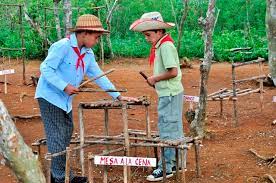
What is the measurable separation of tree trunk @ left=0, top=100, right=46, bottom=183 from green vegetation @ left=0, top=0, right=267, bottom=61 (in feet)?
45.1

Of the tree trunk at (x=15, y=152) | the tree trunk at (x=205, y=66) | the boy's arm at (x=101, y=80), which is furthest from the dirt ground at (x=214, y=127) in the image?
the tree trunk at (x=15, y=152)

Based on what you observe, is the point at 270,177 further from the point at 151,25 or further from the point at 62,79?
the point at 62,79

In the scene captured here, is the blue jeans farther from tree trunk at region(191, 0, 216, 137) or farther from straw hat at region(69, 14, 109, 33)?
tree trunk at region(191, 0, 216, 137)

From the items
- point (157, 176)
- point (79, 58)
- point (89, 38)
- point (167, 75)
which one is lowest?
point (157, 176)

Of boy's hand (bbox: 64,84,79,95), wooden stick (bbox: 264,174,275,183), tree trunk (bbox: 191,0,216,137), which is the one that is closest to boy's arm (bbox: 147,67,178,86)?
boy's hand (bbox: 64,84,79,95)

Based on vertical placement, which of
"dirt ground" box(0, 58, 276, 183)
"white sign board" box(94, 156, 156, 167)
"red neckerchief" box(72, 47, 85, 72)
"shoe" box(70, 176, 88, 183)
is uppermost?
"red neckerchief" box(72, 47, 85, 72)

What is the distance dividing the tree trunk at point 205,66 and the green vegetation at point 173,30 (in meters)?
9.72

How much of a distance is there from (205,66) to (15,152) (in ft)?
13.3

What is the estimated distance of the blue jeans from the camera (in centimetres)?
507

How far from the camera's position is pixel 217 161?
19.3ft

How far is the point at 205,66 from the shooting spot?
651cm

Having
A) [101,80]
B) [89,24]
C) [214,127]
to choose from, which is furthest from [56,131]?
[214,127]

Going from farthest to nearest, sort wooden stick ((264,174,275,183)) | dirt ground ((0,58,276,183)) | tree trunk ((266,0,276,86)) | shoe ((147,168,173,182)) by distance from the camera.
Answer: tree trunk ((266,0,276,86)), dirt ground ((0,58,276,183)), shoe ((147,168,173,182)), wooden stick ((264,174,275,183))

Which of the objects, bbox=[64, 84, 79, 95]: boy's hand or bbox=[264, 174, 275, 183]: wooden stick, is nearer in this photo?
bbox=[64, 84, 79, 95]: boy's hand
